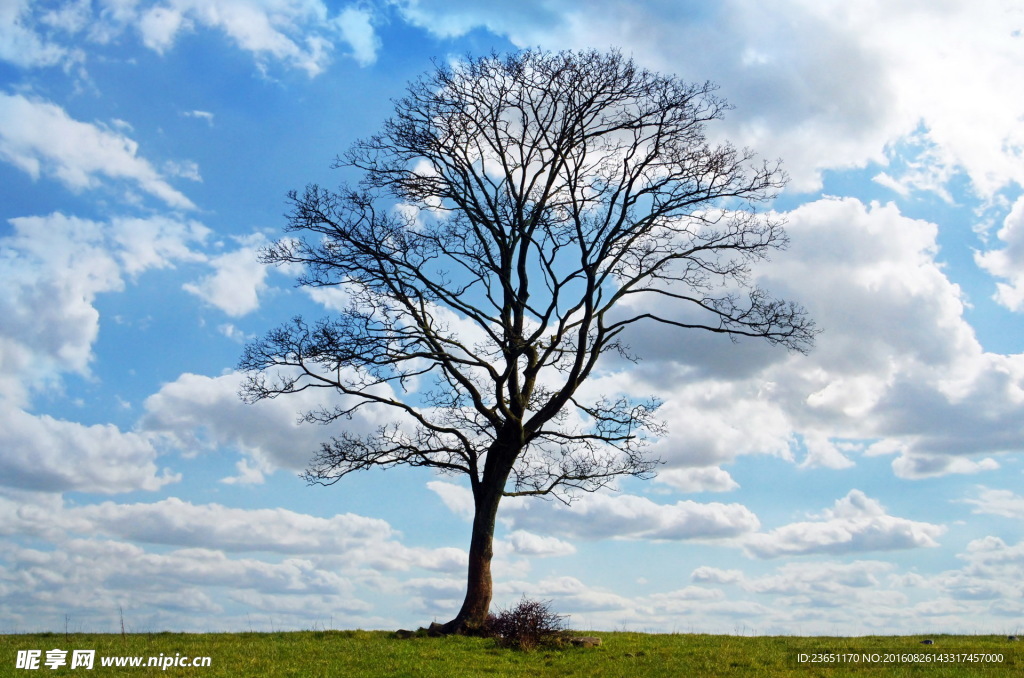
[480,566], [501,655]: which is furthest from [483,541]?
[501,655]

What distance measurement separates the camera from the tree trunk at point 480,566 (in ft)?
62.3

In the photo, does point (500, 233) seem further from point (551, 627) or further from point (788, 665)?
point (788, 665)

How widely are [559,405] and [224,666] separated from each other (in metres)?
9.21

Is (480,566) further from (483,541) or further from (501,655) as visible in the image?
(501,655)

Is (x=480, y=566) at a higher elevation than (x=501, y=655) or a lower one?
higher

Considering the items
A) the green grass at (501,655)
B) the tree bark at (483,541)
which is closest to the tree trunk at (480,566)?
the tree bark at (483,541)

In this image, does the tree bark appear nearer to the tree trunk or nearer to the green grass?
the tree trunk

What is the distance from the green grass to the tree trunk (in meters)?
1.14

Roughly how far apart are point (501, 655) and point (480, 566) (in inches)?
141

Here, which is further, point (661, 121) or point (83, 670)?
point (661, 121)

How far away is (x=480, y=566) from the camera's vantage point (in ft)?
63.8

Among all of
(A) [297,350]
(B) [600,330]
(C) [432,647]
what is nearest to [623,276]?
(B) [600,330]

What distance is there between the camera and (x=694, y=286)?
2133 centimetres

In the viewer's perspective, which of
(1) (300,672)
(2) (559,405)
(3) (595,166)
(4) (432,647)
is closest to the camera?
(1) (300,672)
